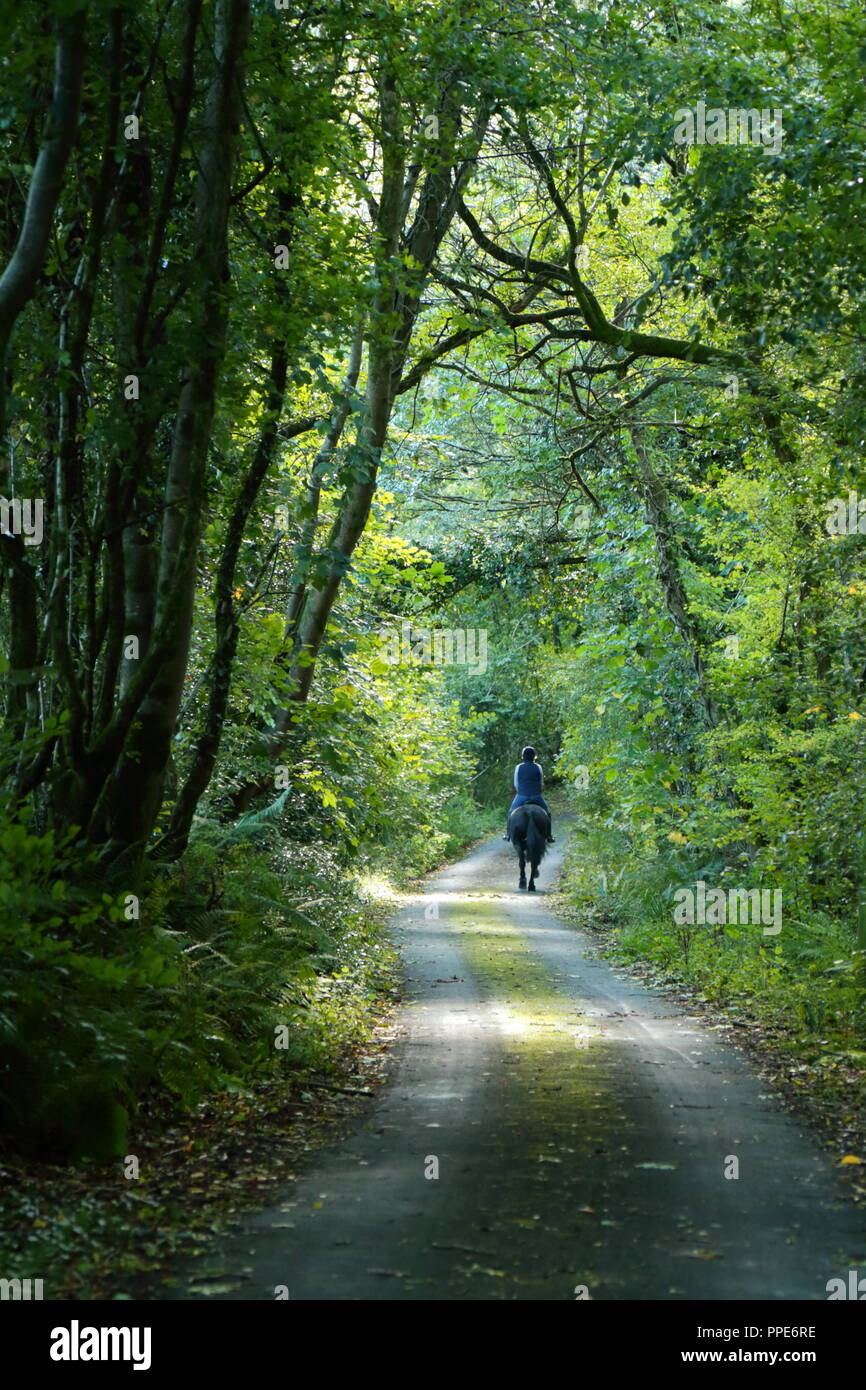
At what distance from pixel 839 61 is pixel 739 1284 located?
8.36 m

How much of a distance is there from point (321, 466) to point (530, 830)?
13.1 meters

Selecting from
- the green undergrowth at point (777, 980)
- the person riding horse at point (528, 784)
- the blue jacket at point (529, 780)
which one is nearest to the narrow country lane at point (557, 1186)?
the green undergrowth at point (777, 980)

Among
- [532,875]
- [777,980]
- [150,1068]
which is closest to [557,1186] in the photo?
[150,1068]

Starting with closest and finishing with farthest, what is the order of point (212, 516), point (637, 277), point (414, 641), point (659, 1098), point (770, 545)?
point (659, 1098) → point (212, 516) → point (770, 545) → point (637, 277) → point (414, 641)

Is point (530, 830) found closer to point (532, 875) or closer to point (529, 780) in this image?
point (529, 780)

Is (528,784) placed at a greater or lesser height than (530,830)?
greater

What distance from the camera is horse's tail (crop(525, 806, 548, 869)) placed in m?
23.0

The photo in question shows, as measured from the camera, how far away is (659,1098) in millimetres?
8328

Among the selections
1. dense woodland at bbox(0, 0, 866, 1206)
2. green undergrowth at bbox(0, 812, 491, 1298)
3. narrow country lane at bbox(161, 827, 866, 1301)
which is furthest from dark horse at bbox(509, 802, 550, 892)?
green undergrowth at bbox(0, 812, 491, 1298)

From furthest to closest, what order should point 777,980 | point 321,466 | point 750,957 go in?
point 750,957 → point 777,980 → point 321,466

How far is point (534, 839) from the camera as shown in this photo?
23531 millimetres

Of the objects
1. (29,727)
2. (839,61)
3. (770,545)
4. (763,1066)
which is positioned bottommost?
(763,1066)

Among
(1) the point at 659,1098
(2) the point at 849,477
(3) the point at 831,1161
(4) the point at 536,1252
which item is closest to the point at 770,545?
(2) the point at 849,477

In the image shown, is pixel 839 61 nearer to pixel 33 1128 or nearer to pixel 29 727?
pixel 29 727
